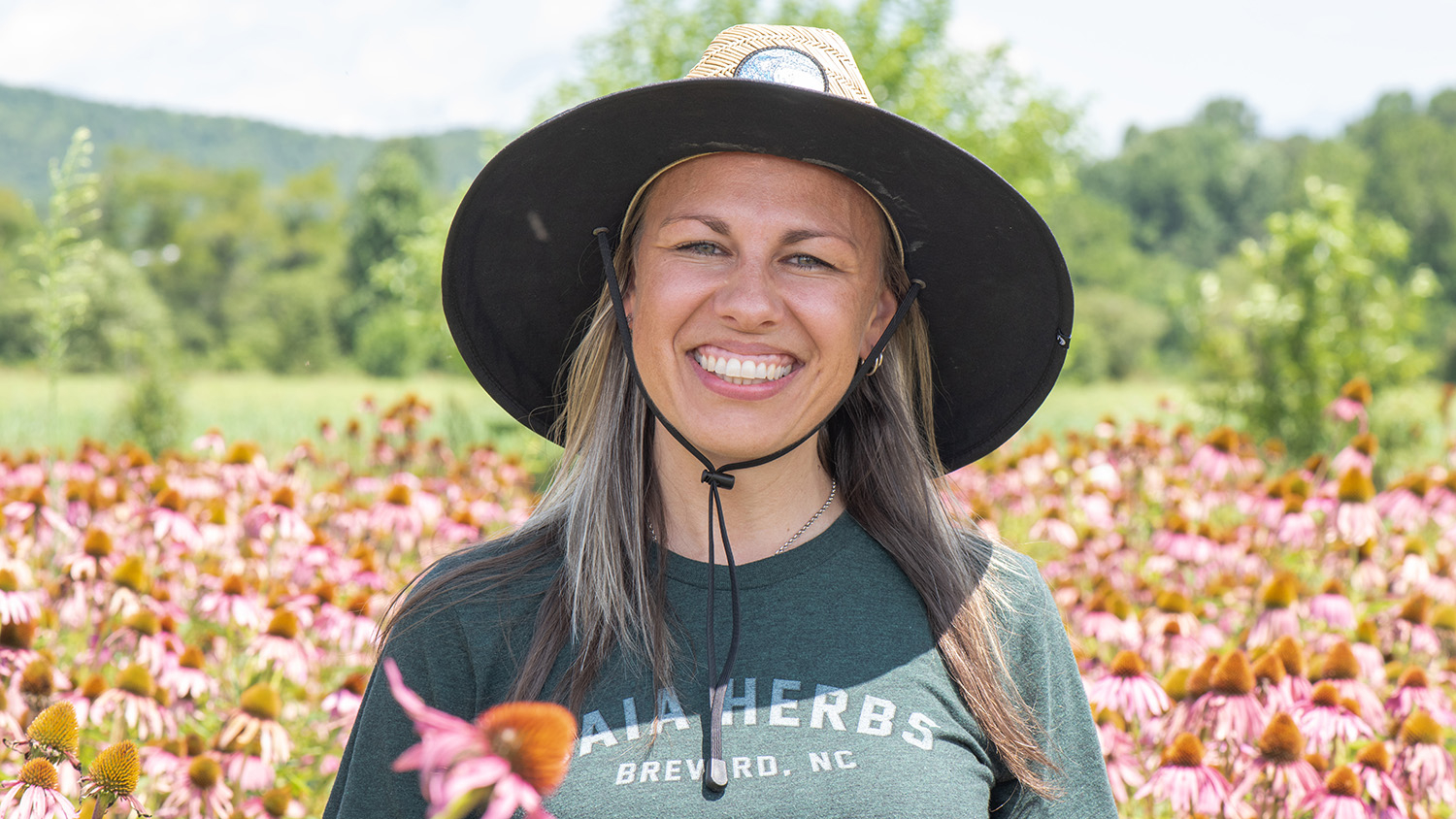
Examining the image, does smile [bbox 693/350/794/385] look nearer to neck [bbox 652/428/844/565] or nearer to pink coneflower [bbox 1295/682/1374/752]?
neck [bbox 652/428/844/565]

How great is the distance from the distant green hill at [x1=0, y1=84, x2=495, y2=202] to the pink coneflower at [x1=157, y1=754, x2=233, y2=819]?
69847mm

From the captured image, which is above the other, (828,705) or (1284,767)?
(828,705)

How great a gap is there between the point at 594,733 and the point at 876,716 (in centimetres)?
38

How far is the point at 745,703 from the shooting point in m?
1.52

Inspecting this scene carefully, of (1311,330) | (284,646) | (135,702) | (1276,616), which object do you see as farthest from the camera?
(1311,330)

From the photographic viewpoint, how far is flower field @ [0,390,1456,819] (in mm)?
2479

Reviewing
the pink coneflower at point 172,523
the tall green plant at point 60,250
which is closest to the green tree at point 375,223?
the tall green plant at point 60,250

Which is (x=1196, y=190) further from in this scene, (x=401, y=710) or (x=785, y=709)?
(x=401, y=710)

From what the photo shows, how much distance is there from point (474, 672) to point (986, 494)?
203 inches

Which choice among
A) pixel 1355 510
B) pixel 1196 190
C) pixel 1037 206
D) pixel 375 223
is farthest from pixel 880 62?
pixel 1196 190

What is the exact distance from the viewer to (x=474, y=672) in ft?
5.09

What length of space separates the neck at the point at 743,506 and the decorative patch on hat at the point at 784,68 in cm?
57

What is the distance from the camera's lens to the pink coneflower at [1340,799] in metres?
2.25

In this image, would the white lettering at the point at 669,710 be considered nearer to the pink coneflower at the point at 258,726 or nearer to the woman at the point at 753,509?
the woman at the point at 753,509
